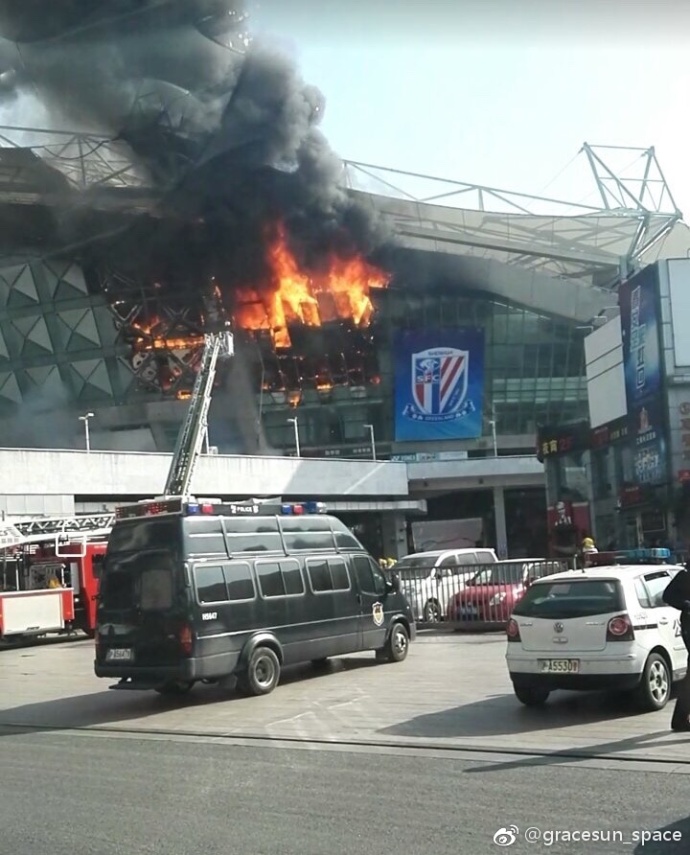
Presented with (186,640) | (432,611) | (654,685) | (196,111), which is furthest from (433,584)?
(196,111)

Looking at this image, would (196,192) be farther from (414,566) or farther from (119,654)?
(119,654)

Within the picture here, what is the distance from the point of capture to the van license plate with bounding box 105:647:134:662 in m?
11.7

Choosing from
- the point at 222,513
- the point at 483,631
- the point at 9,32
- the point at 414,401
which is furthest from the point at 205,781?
the point at 414,401

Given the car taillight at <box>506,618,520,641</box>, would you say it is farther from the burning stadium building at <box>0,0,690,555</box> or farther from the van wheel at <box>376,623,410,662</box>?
the burning stadium building at <box>0,0,690,555</box>

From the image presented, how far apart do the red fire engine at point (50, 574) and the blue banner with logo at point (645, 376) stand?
2039cm

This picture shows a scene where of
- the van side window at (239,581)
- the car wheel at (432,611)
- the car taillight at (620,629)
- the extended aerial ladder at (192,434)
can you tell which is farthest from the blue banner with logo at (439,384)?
the car taillight at (620,629)

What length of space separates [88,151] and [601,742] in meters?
49.7

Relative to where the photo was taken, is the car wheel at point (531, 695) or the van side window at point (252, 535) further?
the van side window at point (252, 535)

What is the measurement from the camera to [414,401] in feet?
207

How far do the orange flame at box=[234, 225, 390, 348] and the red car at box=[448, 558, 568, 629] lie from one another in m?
39.1

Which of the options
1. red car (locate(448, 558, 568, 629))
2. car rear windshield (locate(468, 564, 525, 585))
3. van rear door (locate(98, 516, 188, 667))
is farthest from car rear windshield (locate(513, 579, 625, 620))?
car rear windshield (locate(468, 564, 525, 585))

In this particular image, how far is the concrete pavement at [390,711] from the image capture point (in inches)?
338

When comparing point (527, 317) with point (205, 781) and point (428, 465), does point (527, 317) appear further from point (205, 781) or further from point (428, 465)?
point (205, 781)

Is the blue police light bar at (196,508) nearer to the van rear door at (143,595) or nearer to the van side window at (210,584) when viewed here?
the van rear door at (143,595)
